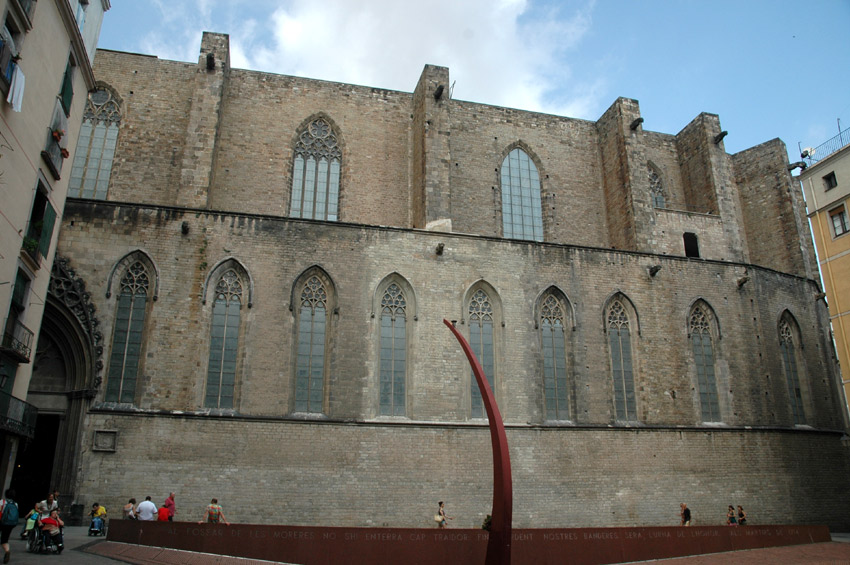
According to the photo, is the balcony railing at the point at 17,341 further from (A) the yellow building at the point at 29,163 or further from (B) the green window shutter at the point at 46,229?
(B) the green window shutter at the point at 46,229

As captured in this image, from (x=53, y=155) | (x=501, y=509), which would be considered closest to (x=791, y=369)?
(x=501, y=509)

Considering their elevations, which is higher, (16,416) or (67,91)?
(67,91)

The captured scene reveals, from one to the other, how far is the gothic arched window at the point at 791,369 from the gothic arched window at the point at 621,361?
16.5 feet

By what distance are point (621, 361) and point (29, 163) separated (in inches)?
560

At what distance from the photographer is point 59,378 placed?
48.6 feet

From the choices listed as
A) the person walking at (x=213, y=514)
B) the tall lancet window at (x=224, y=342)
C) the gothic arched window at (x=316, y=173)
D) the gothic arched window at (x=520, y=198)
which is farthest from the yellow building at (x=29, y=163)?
the gothic arched window at (x=520, y=198)

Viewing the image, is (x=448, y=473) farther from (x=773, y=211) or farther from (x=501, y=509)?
(x=773, y=211)

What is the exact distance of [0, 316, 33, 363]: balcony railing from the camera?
1153cm

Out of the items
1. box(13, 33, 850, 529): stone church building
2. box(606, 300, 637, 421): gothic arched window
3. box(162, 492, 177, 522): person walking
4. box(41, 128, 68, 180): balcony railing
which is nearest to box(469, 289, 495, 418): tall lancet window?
box(13, 33, 850, 529): stone church building

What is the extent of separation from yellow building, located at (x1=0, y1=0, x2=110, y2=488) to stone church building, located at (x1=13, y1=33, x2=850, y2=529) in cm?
222

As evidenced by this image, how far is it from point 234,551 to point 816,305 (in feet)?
62.9

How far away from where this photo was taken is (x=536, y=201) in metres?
23.2

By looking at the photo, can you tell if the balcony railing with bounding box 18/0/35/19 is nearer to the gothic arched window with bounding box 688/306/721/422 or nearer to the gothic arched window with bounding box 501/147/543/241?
the gothic arched window with bounding box 501/147/543/241

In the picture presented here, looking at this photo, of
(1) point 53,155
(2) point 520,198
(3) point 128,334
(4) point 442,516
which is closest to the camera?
(1) point 53,155
